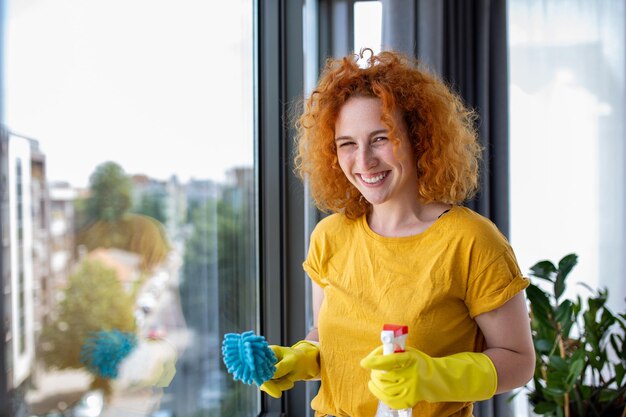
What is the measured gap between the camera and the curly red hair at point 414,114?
1268mm

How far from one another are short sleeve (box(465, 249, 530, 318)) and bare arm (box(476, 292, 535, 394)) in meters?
0.03

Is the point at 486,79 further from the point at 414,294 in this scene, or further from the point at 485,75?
the point at 414,294

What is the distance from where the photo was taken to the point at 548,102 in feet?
9.74

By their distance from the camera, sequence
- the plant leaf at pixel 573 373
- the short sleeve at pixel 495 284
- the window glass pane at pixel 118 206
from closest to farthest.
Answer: the window glass pane at pixel 118 206
the short sleeve at pixel 495 284
the plant leaf at pixel 573 373

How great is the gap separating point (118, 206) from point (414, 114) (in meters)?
0.57

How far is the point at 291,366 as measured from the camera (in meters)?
1.31

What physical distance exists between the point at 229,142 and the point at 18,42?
3.16ft

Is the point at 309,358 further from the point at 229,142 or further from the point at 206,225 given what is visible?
the point at 229,142

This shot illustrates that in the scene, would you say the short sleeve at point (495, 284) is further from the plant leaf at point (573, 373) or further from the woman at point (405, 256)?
the plant leaf at point (573, 373)

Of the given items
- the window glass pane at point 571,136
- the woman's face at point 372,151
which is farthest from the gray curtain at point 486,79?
the woman's face at point 372,151

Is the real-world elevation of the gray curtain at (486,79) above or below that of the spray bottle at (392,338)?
above

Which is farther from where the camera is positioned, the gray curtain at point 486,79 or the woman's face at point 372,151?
the gray curtain at point 486,79

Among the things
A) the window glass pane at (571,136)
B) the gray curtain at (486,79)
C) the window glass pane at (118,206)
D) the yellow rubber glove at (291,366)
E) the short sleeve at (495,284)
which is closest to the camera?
the window glass pane at (118,206)

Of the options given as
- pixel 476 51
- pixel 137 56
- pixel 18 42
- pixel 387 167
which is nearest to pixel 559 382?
pixel 387 167
